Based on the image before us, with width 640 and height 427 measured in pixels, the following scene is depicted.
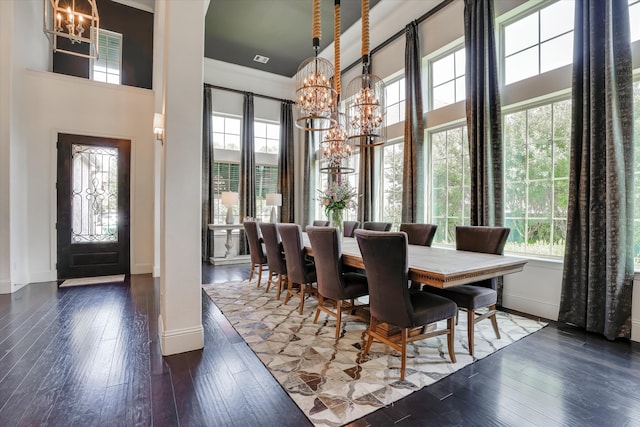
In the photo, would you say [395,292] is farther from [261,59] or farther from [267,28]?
[261,59]

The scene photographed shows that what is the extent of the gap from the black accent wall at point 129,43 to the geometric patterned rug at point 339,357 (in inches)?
190

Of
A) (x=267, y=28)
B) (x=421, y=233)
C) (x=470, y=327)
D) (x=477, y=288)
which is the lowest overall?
(x=470, y=327)

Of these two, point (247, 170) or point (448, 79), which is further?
point (247, 170)

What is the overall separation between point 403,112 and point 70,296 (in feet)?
18.9

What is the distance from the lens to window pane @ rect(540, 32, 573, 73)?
321 centimetres

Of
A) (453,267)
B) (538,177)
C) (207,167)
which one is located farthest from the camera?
(207,167)

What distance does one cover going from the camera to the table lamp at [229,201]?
6430 mm

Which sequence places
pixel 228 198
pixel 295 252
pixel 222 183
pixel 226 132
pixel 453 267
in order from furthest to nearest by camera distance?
pixel 226 132 → pixel 222 183 → pixel 228 198 → pixel 295 252 → pixel 453 267

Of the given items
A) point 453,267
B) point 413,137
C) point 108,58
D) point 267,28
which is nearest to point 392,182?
point 413,137

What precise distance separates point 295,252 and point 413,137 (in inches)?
110

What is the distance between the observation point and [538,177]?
11.4 feet

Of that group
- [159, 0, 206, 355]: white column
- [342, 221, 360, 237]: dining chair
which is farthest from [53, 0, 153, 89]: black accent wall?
[342, 221, 360, 237]: dining chair

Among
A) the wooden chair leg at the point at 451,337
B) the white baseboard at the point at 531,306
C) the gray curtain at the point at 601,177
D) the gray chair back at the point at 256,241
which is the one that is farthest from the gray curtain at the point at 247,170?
the gray curtain at the point at 601,177

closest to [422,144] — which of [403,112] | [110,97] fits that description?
[403,112]
